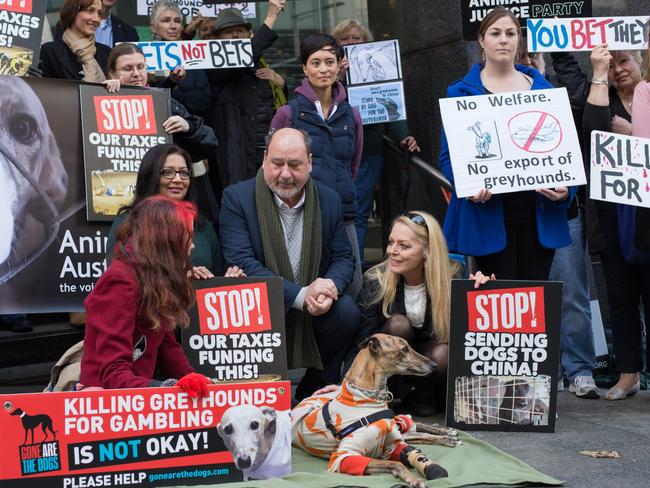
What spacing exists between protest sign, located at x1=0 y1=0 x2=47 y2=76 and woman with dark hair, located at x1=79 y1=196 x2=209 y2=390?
6.44 ft

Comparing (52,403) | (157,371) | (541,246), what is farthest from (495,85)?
(52,403)

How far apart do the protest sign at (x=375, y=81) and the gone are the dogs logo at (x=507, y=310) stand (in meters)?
2.67

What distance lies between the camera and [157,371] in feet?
16.9

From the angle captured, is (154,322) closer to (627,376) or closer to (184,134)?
(184,134)

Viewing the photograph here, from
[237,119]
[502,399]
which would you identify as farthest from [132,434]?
[237,119]

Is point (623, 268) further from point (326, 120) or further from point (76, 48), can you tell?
point (76, 48)

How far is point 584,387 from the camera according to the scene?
667 centimetres

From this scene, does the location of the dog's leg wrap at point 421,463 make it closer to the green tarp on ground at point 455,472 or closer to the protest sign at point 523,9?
the green tarp on ground at point 455,472

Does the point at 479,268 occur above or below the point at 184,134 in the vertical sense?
below

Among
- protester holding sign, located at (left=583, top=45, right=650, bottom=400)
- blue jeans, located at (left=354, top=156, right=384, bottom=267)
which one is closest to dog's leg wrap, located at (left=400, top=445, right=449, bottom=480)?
protester holding sign, located at (left=583, top=45, right=650, bottom=400)

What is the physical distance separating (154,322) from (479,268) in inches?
91.7

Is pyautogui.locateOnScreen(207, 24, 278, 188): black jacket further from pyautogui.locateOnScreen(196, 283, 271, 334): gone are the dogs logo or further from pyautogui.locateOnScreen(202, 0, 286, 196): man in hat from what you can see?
pyautogui.locateOnScreen(196, 283, 271, 334): gone are the dogs logo

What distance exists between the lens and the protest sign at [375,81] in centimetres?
812

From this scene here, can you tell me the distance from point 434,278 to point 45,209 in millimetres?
2164
